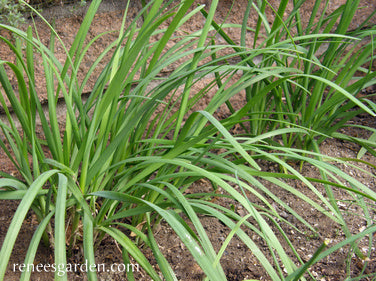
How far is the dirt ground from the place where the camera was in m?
1.06

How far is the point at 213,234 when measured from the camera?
1175mm

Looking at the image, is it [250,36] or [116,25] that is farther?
[250,36]

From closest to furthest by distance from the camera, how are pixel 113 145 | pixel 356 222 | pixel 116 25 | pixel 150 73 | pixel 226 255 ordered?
pixel 113 145, pixel 150 73, pixel 226 255, pixel 356 222, pixel 116 25

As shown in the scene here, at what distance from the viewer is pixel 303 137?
4.68 ft

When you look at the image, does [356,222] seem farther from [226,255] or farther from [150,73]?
[150,73]

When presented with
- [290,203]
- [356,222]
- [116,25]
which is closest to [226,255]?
[290,203]

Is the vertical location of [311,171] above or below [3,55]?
below

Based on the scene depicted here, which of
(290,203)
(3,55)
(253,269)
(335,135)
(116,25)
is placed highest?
(116,25)

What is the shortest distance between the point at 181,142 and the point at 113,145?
0.14m

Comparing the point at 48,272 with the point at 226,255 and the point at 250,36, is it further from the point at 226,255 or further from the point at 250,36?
the point at 250,36

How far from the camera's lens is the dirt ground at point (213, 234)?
106cm

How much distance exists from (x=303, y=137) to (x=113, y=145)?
2.45 feet

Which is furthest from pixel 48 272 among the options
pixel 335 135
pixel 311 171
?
pixel 335 135

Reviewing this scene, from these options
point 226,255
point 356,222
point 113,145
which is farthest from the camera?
point 356,222
